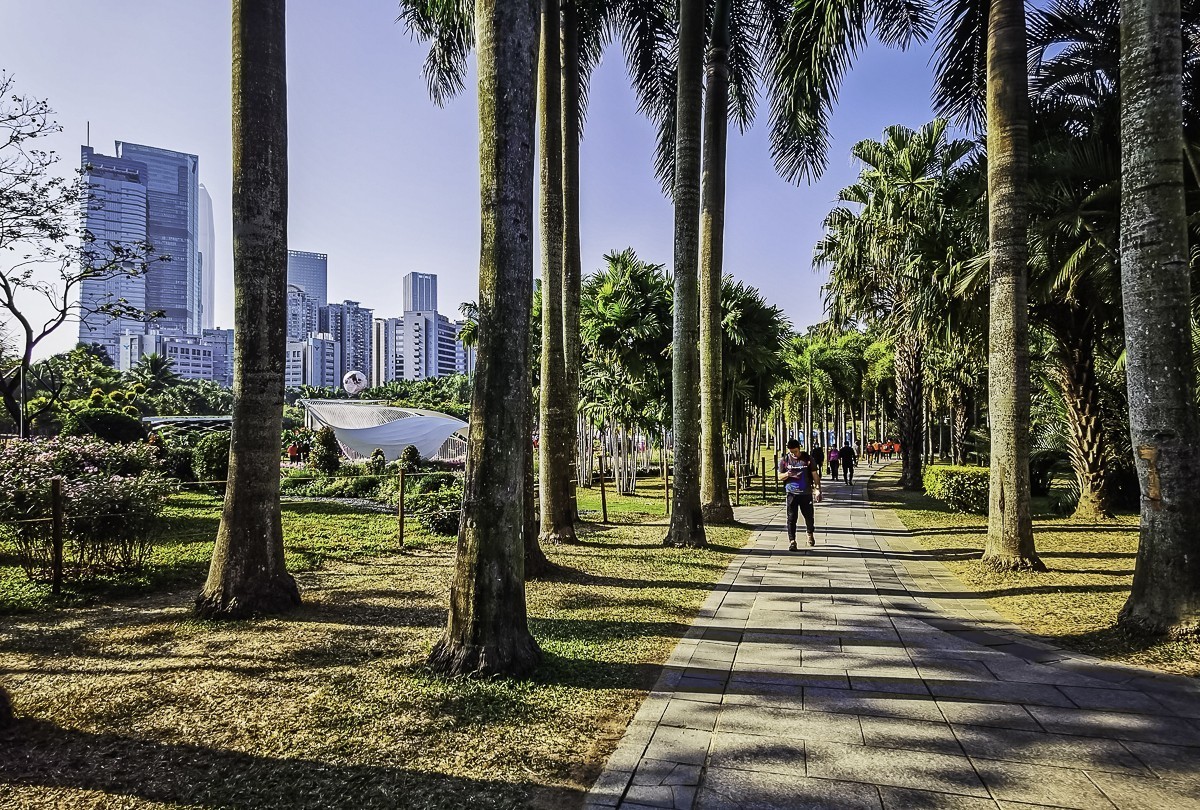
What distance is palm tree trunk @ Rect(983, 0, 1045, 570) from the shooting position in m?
8.59

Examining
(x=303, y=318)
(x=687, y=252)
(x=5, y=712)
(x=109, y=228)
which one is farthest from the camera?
(x=303, y=318)

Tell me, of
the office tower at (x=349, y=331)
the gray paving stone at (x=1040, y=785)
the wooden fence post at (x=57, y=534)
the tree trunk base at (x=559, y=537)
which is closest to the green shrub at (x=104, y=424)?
the wooden fence post at (x=57, y=534)

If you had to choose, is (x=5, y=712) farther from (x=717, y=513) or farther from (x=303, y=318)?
(x=303, y=318)

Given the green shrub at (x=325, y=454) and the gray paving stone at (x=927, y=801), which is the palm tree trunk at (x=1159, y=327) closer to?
the gray paving stone at (x=927, y=801)

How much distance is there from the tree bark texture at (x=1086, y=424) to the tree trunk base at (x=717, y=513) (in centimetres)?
→ 706

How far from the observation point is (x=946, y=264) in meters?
13.9

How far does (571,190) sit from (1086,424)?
37.1 ft

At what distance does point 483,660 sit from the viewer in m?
4.59

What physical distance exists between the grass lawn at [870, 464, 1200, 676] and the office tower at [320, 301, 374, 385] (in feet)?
615

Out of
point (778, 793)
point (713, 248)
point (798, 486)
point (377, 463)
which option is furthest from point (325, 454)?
point (778, 793)

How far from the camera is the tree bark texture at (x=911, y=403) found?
73.4ft

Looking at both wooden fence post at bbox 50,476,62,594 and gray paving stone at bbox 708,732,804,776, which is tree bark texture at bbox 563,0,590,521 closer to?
wooden fence post at bbox 50,476,62,594

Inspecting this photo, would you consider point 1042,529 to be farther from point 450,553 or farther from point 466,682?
point 466,682

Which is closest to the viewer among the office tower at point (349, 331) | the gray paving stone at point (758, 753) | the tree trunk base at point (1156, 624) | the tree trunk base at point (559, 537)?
the gray paving stone at point (758, 753)
